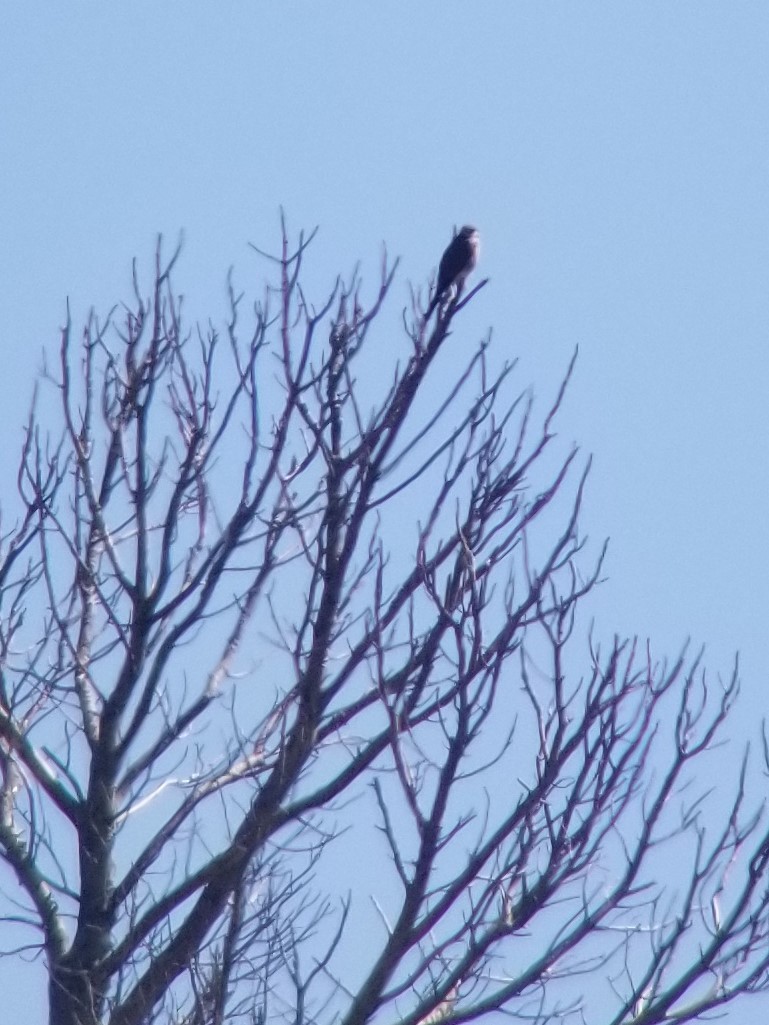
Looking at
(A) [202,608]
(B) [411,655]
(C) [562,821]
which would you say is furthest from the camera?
(A) [202,608]

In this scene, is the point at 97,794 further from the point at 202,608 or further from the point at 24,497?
the point at 24,497

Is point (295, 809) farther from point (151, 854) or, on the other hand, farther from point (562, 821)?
point (562, 821)

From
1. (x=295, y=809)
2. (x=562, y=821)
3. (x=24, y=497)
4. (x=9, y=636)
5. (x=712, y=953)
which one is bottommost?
(x=712, y=953)

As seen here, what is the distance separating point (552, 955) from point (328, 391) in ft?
6.15

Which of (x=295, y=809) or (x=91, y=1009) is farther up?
(x=295, y=809)

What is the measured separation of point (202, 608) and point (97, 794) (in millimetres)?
686

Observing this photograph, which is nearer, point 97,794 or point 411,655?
point 411,655

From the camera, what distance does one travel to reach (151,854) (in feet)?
15.9

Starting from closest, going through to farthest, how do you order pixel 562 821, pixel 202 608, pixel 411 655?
1. pixel 562 821
2. pixel 411 655
3. pixel 202 608

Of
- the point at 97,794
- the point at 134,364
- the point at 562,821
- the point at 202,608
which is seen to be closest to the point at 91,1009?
the point at 97,794

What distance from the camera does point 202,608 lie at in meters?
4.98

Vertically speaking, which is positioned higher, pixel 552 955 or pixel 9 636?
pixel 9 636

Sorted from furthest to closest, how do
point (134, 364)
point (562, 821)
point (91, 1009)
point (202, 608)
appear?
point (134, 364) < point (202, 608) < point (91, 1009) < point (562, 821)

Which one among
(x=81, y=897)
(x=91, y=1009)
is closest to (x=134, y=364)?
(x=81, y=897)
